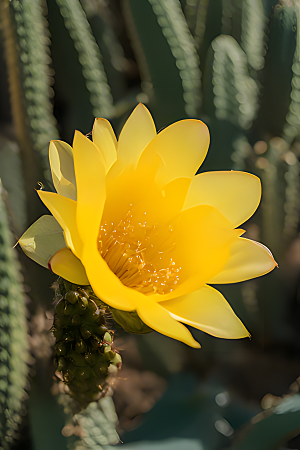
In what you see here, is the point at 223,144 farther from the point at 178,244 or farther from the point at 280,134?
the point at 178,244

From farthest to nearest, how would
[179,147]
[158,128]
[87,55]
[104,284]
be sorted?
1. [158,128]
2. [87,55]
3. [179,147]
4. [104,284]

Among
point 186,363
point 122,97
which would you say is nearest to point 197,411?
point 186,363

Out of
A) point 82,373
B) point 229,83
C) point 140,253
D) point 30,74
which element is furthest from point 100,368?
point 229,83

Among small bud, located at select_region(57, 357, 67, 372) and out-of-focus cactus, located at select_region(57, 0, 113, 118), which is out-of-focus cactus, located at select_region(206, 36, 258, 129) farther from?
small bud, located at select_region(57, 357, 67, 372)

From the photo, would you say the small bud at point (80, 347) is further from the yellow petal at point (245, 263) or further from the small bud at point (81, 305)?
the yellow petal at point (245, 263)

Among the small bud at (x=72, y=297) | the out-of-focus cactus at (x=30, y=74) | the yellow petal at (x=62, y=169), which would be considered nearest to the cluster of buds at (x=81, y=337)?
the small bud at (x=72, y=297)

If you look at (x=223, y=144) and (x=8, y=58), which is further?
(x=223, y=144)

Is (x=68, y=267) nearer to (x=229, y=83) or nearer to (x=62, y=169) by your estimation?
(x=62, y=169)
